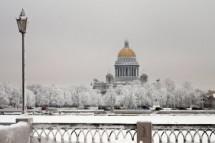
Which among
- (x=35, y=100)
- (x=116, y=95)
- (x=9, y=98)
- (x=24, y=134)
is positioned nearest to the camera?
(x=24, y=134)

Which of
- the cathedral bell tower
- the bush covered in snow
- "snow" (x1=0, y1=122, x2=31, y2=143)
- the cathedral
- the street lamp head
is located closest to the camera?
"snow" (x1=0, y1=122, x2=31, y2=143)

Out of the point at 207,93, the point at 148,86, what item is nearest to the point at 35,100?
the point at 148,86

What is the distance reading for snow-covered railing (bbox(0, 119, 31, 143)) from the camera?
14.7 metres

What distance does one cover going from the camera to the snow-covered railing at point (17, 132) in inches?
580

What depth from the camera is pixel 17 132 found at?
53.3ft

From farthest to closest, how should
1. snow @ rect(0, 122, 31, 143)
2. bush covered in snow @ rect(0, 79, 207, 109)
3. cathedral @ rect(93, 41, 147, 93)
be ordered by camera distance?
cathedral @ rect(93, 41, 147, 93) → bush covered in snow @ rect(0, 79, 207, 109) → snow @ rect(0, 122, 31, 143)

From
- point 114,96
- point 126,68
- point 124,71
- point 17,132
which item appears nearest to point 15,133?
point 17,132

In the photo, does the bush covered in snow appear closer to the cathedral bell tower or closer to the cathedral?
the cathedral

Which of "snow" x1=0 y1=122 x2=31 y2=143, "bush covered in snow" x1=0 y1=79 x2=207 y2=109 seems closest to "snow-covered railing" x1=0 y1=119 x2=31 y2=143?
"snow" x1=0 y1=122 x2=31 y2=143

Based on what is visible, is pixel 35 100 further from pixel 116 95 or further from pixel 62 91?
pixel 116 95

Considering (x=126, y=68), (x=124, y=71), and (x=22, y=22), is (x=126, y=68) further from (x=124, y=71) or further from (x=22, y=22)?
(x=22, y=22)

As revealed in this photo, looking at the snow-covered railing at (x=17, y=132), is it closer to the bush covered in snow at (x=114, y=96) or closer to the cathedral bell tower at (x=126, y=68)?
the bush covered in snow at (x=114, y=96)

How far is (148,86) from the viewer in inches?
6329

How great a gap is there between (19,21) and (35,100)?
129 m
